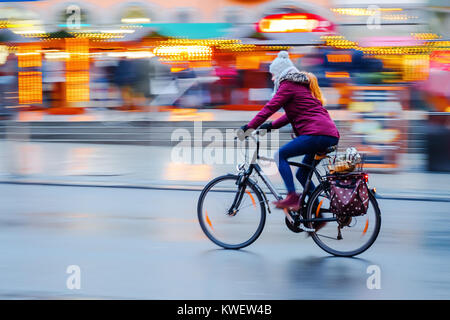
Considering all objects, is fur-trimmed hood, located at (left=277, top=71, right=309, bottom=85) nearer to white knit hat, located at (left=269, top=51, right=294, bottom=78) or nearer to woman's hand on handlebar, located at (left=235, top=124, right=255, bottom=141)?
white knit hat, located at (left=269, top=51, right=294, bottom=78)

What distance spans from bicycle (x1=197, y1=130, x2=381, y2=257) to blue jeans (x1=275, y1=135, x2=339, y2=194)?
2.1 inches

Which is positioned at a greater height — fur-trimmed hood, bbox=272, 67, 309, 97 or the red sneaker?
fur-trimmed hood, bbox=272, 67, 309, 97

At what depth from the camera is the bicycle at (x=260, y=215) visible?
5.95 metres

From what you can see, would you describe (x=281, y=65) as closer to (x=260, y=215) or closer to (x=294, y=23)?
(x=260, y=215)

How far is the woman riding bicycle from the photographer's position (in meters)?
5.95

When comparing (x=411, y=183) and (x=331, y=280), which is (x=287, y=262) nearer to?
(x=331, y=280)

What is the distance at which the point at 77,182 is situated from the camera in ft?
33.3

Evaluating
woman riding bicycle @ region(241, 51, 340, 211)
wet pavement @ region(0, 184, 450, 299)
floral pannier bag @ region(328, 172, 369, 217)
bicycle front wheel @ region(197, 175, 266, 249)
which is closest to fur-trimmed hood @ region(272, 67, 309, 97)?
woman riding bicycle @ region(241, 51, 340, 211)

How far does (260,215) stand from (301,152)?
68 cm

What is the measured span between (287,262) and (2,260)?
2.33 metres

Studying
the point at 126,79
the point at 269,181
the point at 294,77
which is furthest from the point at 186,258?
the point at 126,79

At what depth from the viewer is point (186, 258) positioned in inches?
232

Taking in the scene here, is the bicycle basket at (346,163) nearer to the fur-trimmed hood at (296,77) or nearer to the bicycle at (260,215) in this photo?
the bicycle at (260,215)
